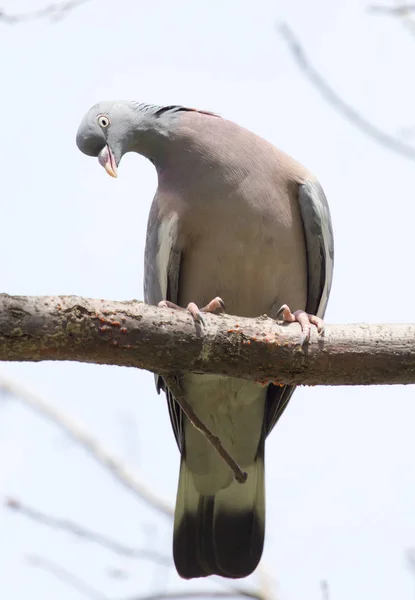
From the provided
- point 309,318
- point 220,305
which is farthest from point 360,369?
point 220,305

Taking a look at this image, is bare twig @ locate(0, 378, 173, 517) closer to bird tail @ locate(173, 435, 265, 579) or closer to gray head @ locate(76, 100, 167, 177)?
bird tail @ locate(173, 435, 265, 579)

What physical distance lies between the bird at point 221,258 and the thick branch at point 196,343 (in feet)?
2.91

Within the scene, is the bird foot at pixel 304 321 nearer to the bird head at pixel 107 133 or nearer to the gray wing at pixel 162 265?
the gray wing at pixel 162 265

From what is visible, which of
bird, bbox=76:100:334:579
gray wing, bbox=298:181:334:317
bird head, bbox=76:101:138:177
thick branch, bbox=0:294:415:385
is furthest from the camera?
bird head, bbox=76:101:138:177

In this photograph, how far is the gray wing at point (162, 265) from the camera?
389cm

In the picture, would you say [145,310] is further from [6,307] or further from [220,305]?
[220,305]

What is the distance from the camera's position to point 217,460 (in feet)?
14.0

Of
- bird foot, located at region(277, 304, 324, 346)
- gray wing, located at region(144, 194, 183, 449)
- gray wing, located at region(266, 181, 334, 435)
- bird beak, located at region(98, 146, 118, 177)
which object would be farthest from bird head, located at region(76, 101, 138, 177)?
bird foot, located at region(277, 304, 324, 346)

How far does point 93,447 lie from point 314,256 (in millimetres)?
2167

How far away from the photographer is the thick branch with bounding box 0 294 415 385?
2.47 metres

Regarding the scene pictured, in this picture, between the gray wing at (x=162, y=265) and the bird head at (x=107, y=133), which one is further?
the bird head at (x=107, y=133)

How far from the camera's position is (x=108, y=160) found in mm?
4055

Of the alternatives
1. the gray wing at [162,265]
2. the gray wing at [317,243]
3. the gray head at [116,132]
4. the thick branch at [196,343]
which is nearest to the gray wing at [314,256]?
the gray wing at [317,243]

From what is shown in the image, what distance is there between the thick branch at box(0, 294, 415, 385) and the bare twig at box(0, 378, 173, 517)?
7.41ft
